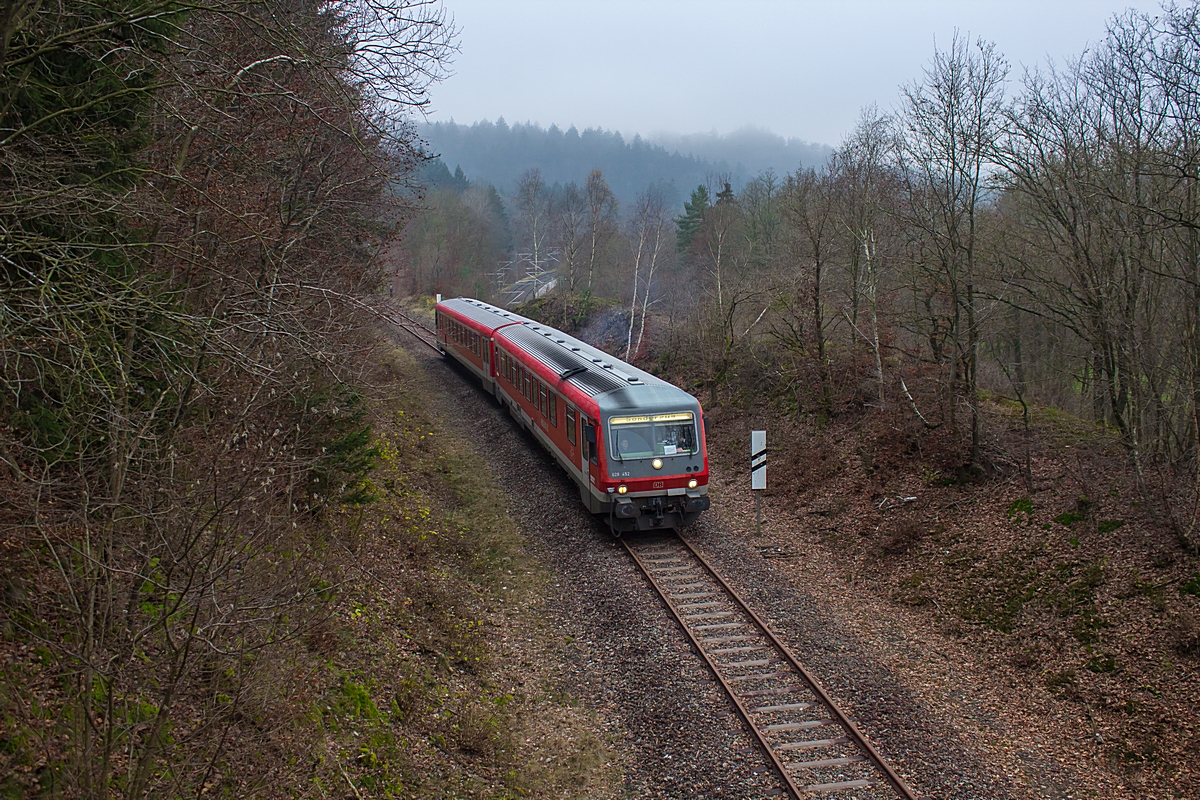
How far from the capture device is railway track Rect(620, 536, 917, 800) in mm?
8094

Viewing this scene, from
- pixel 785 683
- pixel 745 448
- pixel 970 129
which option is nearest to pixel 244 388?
pixel 785 683

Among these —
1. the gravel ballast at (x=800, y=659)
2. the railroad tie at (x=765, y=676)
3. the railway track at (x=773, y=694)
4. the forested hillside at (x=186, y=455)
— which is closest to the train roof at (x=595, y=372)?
the gravel ballast at (x=800, y=659)

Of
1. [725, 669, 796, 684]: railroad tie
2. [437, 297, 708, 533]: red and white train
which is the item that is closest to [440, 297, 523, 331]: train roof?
[437, 297, 708, 533]: red and white train

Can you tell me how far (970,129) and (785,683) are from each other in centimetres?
1067

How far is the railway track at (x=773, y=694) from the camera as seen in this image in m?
8.09

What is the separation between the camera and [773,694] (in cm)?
973

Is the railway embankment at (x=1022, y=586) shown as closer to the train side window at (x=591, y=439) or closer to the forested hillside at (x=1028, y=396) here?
the forested hillside at (x=1028, y=396)

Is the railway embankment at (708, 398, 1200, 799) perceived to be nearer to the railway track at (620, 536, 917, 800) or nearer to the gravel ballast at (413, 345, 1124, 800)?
the gravel ballast at (413, 345, 1124, 800)

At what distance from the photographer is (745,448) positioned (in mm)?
21281

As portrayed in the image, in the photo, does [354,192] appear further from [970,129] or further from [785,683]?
[970,129]

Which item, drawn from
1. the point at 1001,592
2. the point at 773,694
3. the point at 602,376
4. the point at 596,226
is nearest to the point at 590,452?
the point at 602,376

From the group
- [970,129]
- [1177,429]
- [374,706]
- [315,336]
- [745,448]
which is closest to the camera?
[315,336]

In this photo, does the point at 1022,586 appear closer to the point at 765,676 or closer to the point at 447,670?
the point at 765,676

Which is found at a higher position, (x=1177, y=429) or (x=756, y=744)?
(x=1177, y=429)
